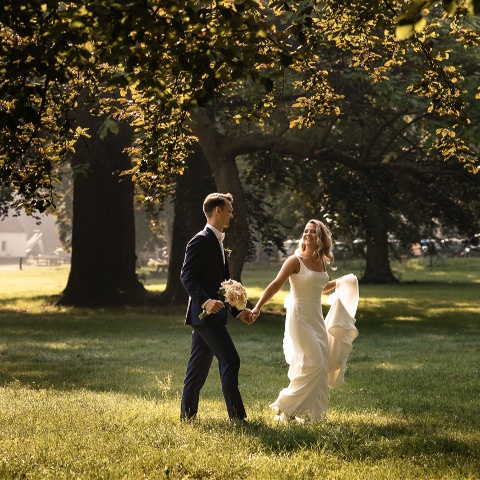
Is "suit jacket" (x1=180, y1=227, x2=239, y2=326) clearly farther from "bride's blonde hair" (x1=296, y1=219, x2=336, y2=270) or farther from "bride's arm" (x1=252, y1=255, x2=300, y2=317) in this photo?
"bride's blonde hair" (x1=296, y1=219, x2=336, y2=270)

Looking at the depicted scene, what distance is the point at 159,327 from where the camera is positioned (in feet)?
78.3

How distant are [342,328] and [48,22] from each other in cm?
458

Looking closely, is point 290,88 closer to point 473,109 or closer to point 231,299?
point 473,109

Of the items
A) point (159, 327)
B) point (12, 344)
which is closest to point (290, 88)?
point (159, 327)

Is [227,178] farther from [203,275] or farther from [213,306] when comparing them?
[213,306]

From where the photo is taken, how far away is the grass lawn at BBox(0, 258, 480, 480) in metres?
7.10

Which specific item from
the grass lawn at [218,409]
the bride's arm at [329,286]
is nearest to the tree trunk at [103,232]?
the grass lawn at [218,409]

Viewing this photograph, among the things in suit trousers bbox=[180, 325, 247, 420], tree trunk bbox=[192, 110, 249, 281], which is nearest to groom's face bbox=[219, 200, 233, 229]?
suit trousers bbox=[180, 325, 247, 420]

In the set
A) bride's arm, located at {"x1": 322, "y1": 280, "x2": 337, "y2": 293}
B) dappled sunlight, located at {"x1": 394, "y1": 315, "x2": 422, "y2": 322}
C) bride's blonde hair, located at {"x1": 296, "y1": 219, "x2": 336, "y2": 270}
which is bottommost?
dappled sunlight, located at {"x1": 394, "y1": 315, "x2": 422, "y2": 322}

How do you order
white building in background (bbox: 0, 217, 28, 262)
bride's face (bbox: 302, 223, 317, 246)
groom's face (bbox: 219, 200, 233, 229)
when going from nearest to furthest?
groom's face (bbox: 219, 200, 233, 229) → bride's face (bbox: 302, 223, 317, 246) → white building in background (bbox: 0, 217, 28, 262)

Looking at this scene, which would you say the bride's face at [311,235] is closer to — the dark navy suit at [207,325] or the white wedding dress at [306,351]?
the white wedding dress at [306,351]

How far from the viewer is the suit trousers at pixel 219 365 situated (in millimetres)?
8594

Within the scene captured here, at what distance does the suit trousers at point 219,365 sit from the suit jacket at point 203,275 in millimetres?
106

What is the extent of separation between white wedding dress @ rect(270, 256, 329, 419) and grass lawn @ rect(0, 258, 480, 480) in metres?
0.35
